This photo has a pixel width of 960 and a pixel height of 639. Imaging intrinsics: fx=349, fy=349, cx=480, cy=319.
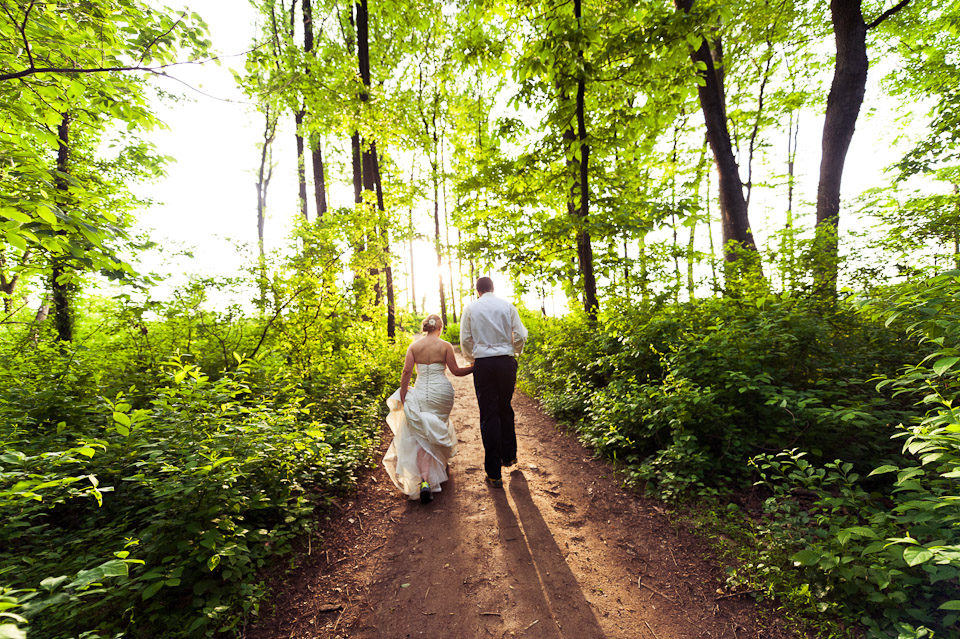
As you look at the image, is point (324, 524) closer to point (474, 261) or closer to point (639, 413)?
point (639, 413)

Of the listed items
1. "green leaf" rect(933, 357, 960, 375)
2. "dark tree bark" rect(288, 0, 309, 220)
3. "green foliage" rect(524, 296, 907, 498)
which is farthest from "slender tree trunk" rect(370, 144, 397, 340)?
"green leaf" rect(933, 357, 960, 375)

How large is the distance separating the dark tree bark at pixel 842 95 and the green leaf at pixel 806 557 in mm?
6062

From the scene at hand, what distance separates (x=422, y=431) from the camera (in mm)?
4258

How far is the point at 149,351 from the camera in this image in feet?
18.1

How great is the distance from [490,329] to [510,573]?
8.04 feet

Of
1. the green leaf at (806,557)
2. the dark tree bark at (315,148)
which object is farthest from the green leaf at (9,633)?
the dark tree bark at (315,148)

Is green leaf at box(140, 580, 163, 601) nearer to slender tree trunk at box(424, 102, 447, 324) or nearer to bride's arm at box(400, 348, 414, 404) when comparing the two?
bride's arm at box(400, 348, 414, 404)

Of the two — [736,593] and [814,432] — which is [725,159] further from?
[736,593]

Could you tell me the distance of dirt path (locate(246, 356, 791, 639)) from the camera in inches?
94.9

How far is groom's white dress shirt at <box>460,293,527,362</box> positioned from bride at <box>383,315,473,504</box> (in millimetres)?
278

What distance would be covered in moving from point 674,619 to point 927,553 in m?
1.48

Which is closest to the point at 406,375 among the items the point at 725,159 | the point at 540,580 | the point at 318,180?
the point at 540,580

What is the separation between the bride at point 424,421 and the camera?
425 cm

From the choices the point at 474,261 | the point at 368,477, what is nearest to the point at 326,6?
the point at 474,261
